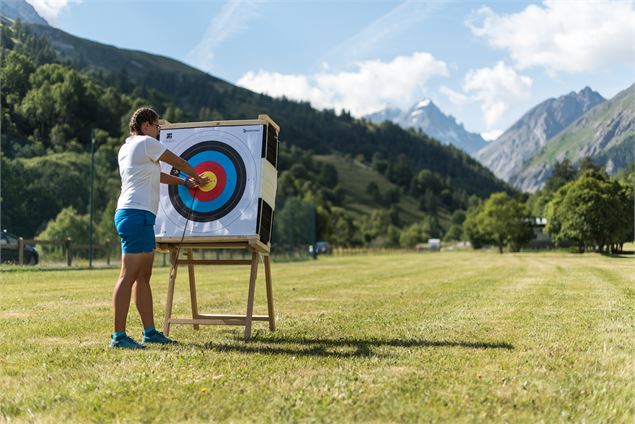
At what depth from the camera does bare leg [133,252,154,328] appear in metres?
7.66

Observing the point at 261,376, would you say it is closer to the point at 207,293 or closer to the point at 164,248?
the point at 164,248

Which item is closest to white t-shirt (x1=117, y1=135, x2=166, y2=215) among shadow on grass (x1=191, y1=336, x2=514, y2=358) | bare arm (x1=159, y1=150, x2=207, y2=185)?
bare arm (x1=159, y1=150, x2=207, y2=185)

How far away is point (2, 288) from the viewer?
17266 millimetres

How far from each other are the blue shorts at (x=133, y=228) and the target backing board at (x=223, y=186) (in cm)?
134

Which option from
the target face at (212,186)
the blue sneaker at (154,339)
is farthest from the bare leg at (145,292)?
the target face at (212,186)

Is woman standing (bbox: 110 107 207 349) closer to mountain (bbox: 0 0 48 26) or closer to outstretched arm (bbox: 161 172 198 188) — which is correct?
outstretched arm (bbox: 161 172 198 188)

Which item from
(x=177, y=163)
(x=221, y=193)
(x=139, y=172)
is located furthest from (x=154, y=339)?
(x=221, y=193)

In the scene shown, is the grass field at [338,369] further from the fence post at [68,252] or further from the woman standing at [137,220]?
the fence post at [68,252]

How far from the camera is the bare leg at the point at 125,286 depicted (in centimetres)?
734

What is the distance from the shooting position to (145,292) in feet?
25.5

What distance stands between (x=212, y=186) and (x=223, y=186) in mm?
168

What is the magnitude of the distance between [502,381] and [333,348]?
2.38 metres

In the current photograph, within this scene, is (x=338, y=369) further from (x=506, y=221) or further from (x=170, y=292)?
(x=506, y=221)

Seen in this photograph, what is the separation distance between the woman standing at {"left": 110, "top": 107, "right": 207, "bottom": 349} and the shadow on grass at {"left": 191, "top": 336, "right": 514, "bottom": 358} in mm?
926
